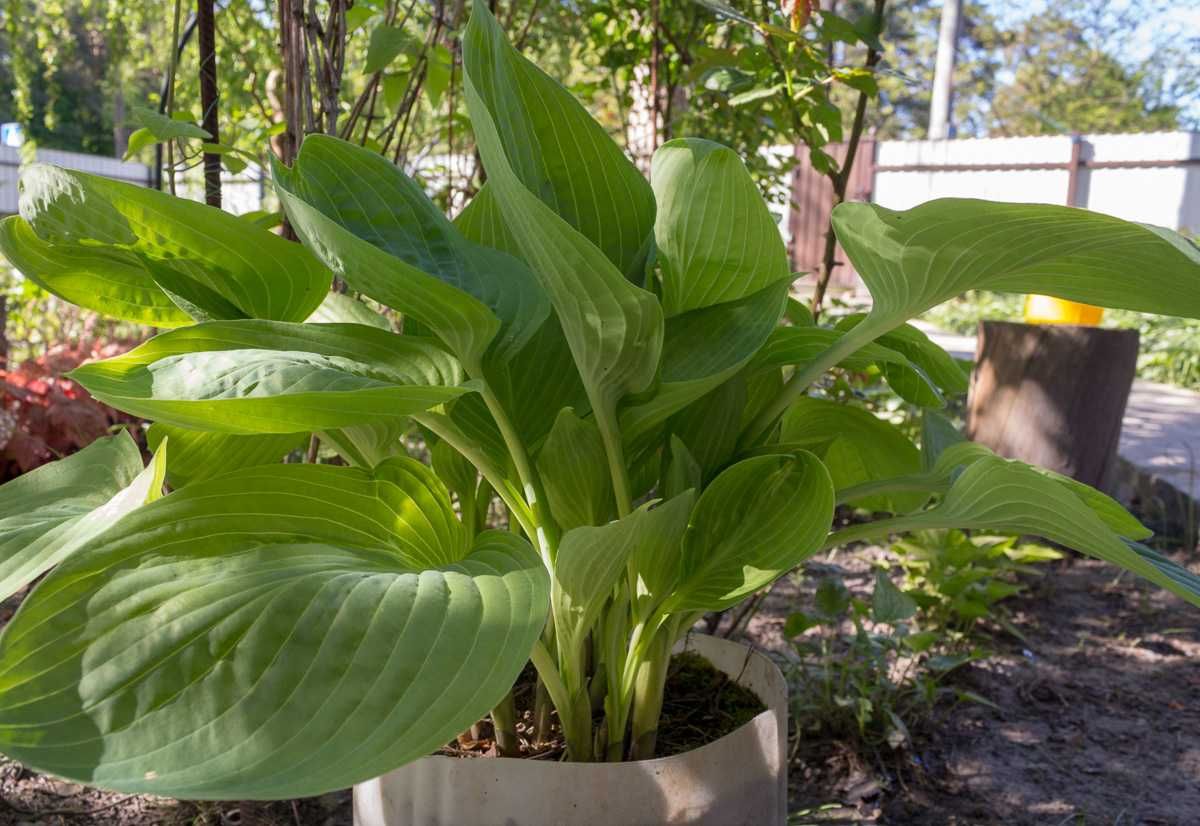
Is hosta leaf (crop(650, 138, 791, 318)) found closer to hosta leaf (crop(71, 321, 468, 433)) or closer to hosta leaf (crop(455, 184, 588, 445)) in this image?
hosta leaf (crop(455, 184, 588, 445))

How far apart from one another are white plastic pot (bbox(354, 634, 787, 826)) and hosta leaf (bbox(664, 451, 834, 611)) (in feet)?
0.42

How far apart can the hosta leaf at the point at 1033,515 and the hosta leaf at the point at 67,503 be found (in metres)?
0.62

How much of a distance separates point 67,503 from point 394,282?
0.39 metres

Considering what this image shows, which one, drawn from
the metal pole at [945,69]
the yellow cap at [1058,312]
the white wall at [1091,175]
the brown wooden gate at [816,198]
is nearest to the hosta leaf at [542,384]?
the yellow cap at [1058,312]

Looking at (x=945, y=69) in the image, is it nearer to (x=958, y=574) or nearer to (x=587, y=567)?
(x=958, y=574)

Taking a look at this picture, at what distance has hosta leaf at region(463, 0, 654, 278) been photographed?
763 millimetres

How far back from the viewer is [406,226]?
0.76 meters

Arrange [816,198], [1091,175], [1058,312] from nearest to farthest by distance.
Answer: [1058,312]
[1091,175]
[816,198]

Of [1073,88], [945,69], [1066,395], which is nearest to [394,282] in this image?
[1066,395]

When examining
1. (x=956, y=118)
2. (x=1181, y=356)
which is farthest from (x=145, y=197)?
(x=956, y=118)

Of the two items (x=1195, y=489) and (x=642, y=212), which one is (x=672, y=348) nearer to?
(x=642, y=212)

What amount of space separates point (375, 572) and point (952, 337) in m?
8.35

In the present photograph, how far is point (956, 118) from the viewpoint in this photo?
2433 cm

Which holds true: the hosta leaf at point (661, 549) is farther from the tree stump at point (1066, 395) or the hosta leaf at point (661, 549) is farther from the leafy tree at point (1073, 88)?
the leafy tree at point (1073, 88)
